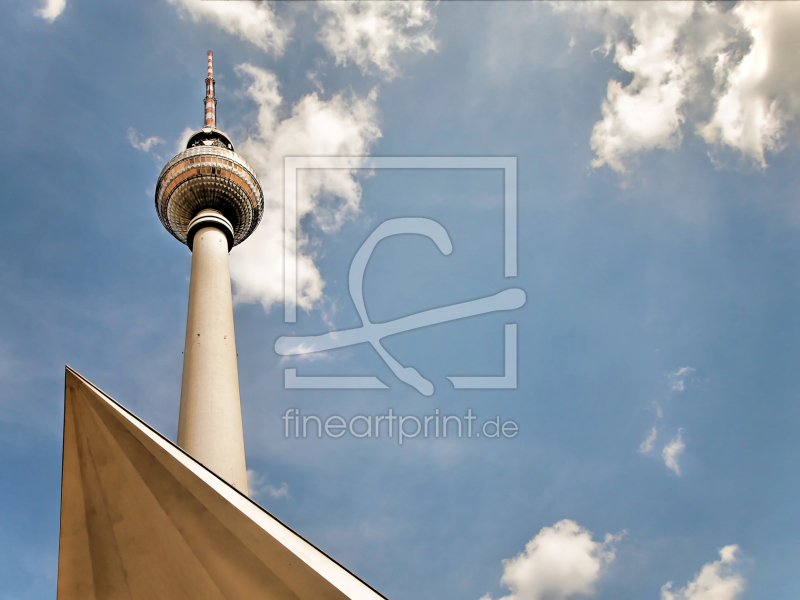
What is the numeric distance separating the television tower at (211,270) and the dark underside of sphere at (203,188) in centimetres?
8

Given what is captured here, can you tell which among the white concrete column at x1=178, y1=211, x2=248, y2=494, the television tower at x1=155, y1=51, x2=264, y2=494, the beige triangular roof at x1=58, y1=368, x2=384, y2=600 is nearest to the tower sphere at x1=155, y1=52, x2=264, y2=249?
the television tower at x1=155, y1=51, x2=264, y2=494

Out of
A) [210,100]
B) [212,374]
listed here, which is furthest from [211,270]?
[210,100]

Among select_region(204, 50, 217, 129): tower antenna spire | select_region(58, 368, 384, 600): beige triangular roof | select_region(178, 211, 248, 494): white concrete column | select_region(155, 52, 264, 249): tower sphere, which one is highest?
select_region(204, 50, 217, 129): tower antenna spire

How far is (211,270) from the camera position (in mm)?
37781

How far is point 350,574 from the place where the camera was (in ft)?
25.0

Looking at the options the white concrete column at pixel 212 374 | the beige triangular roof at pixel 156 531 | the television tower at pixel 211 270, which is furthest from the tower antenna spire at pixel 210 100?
the beige triangular roof at pixel 156 531

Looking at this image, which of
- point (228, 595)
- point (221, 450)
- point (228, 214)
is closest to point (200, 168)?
point (228, 214)

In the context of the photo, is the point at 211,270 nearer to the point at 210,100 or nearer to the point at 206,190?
the point at 206,190

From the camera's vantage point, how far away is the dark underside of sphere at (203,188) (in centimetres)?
4462

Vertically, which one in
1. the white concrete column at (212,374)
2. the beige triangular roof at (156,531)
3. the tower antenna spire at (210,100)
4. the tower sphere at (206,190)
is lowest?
the beige triangular roof at (156,531)

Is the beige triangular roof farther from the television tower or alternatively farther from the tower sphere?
the tower sphere

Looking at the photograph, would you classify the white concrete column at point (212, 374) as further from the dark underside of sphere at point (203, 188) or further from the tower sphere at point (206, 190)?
the dark underside of sphere at point (203, 188)

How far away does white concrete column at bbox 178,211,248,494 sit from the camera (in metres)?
28.7

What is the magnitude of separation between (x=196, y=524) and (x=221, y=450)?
22030 millimetres
